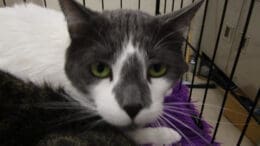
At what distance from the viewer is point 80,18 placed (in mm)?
559

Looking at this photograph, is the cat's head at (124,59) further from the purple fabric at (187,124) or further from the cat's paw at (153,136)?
the purple fabric at (187,124)

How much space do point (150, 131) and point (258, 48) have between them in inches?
30.8

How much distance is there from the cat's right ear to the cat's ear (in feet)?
0.49

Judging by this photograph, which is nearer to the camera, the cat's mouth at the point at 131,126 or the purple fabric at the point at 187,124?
the cat's mouth at the point at 131,126

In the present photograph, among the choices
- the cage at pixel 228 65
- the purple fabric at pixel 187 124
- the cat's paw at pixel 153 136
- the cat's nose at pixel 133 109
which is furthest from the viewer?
the cage at pixel 228 65

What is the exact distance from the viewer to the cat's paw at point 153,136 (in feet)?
1.93

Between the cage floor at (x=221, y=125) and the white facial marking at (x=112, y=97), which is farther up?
the white facial marking at (x=112, y=97)

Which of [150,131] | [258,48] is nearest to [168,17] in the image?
[150,131]

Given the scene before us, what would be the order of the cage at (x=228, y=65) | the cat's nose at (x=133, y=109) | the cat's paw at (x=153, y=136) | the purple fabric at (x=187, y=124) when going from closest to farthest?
the cat's nose at (x=133, y=109) < the cat's paw at (x=153, y=136) < the purple fabric at (x=187, y=124) < the cage at (x=228, y=65)

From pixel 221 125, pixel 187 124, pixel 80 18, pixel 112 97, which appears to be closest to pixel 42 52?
pixel 80 18

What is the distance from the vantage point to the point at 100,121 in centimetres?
53

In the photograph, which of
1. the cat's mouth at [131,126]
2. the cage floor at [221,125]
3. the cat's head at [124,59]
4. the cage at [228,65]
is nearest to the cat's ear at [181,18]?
the cat's head at [124,59]

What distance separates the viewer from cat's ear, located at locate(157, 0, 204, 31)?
0.56 m

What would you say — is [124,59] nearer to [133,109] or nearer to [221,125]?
[133,109]
